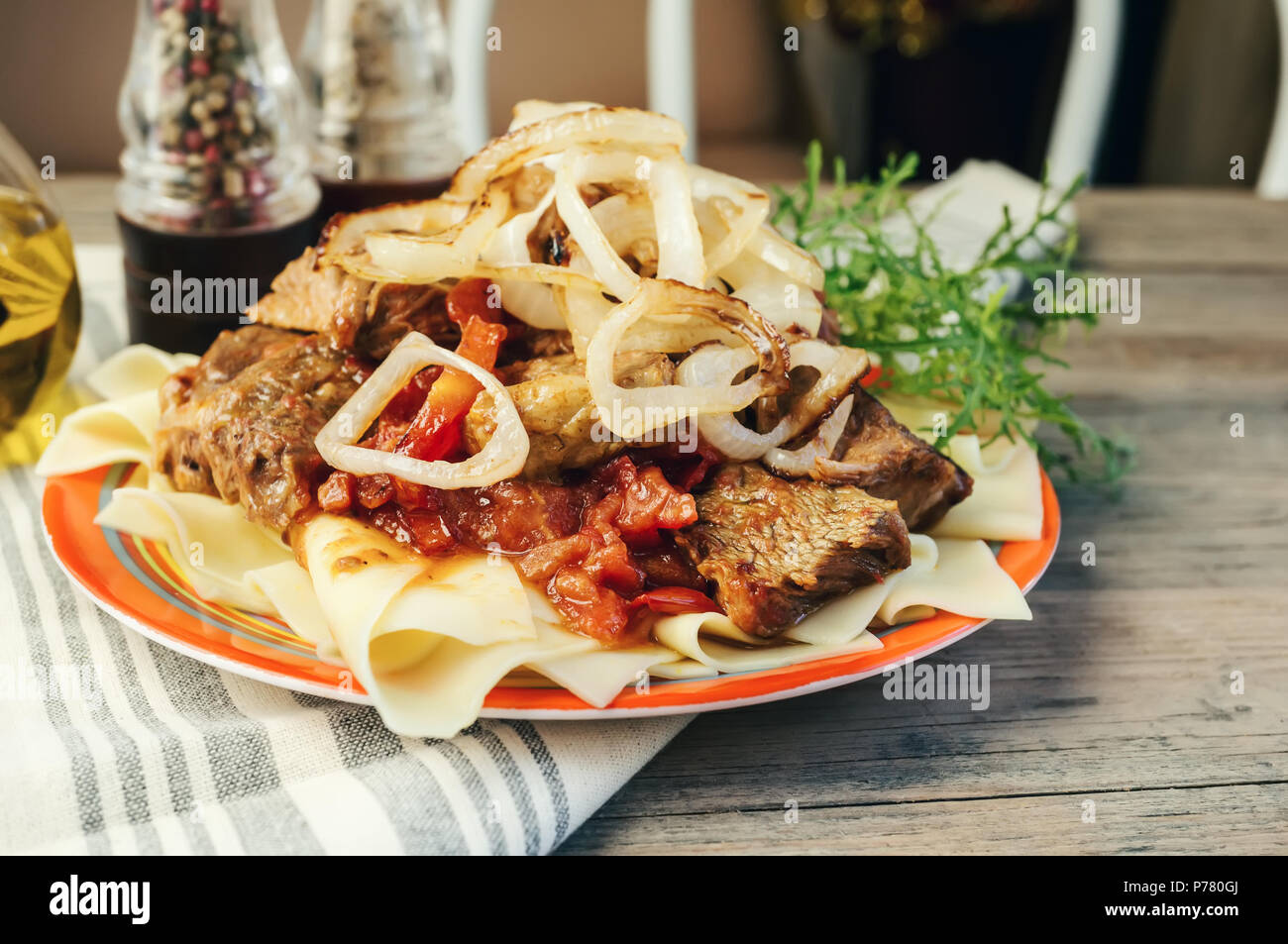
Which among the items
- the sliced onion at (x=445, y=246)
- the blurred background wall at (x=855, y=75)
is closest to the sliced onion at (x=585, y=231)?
the sliced onion at (x=445, y=246)

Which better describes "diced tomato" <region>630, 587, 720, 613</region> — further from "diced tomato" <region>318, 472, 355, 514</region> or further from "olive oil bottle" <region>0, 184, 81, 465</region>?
"olive oil bottle" <region>0, 184, 81, 465</region>

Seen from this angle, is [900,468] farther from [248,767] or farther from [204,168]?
[204,168]

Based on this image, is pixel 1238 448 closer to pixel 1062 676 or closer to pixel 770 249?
pixel 1062 676

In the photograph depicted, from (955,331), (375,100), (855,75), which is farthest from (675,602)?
(855,75)

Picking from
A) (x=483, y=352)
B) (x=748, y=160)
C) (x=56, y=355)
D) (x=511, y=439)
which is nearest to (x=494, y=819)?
(x=511, y=439)
